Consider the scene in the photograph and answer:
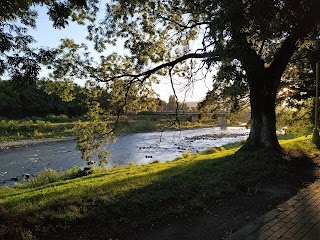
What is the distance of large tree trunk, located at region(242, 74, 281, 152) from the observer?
12.1m

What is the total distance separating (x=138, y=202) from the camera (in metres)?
6.54

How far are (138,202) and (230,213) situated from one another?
2.02 metres

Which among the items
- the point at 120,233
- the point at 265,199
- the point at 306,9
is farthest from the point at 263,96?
the point at 120,233

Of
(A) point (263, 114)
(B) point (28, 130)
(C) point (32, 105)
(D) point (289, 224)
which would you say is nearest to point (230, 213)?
(D) point (289, 224)

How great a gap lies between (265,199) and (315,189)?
1746 millimetres

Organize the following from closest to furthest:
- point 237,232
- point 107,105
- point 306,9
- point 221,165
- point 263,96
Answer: point 237,232
point 306,9
point 221,165
point 263,96
point 107,105

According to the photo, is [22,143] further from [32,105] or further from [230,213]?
[230,213]

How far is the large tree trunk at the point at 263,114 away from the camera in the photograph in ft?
39.6

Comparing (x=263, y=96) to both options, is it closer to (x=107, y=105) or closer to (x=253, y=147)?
(x=253, y=147)

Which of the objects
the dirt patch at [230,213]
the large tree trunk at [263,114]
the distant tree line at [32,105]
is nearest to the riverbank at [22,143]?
the distant tree line at [32,105]

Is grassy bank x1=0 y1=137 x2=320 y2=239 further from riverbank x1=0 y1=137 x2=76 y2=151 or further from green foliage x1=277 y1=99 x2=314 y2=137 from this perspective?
riverbank x1=0 y1=137 x2=76 y2=151

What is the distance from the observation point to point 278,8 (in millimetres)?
7594

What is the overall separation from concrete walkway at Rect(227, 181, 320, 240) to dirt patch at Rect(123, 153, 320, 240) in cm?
28

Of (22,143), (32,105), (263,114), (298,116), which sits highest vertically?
(32,105)
